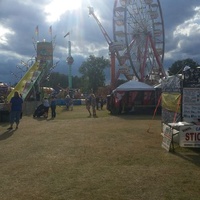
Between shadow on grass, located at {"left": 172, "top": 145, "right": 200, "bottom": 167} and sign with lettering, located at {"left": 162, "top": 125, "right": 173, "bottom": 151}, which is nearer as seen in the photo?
shadow on grass, located at {"left": 172, "top": 145, "right": 200, "bottom": 167}

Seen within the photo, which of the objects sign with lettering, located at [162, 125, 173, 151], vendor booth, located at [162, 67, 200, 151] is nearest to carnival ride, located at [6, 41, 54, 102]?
vendor booth, located at [162, 67, 200, 151]

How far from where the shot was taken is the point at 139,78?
3991 cm

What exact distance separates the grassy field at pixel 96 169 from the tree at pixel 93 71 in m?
76.3

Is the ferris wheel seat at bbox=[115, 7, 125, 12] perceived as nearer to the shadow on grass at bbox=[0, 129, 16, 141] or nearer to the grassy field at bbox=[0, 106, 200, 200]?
the shadow on grass at bbox=[0, 129, 16, 141]

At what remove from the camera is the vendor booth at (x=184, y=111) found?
8852 millimetres

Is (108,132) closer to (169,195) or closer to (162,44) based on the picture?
(169,195)

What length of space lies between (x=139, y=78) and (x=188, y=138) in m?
31.4

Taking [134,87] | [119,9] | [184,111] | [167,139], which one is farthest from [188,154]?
[119,9]

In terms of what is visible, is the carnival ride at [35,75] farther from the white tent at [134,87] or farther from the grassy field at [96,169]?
the grassy field at [96,169]

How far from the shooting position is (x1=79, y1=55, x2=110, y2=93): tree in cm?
8728

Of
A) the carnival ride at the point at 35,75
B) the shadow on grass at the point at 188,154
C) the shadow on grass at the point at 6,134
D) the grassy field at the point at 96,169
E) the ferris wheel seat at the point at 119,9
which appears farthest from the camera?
the ferris wheel seat at the point at 119,9

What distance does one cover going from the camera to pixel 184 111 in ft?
32.3

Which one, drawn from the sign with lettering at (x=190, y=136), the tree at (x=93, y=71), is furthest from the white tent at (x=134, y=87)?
the tree at (x=93, y=71)

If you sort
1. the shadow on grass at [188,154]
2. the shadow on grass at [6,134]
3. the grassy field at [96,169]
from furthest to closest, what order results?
the shadow on grass at [6,134]
the shadow on grass at [188,154]
the grassy field at [96,169]
